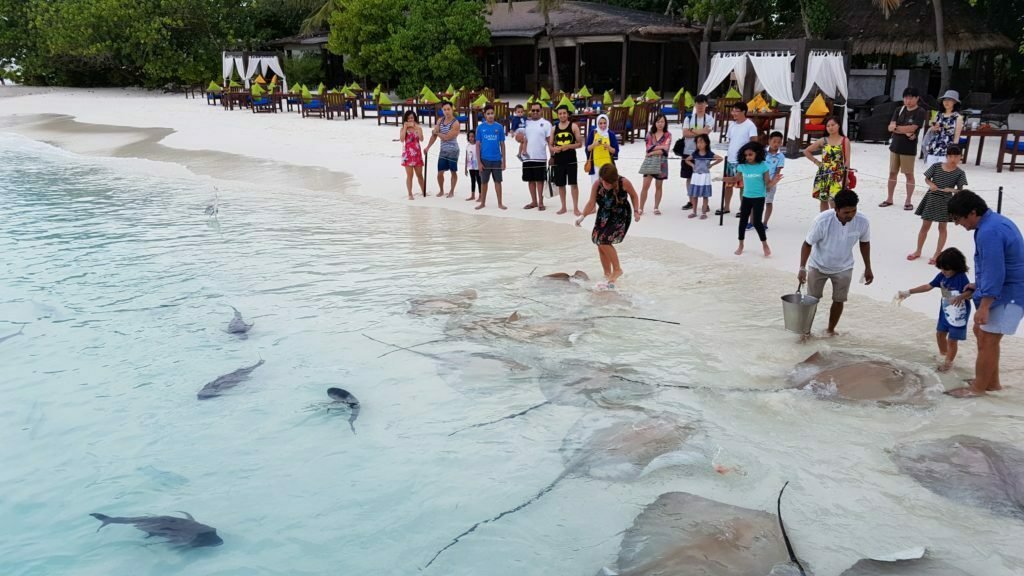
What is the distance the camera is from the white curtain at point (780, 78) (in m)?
16.8

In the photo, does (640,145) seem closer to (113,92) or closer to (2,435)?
(2,435)

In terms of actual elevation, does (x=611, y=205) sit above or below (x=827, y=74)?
below

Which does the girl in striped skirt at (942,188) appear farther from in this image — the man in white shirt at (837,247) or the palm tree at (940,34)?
the palm tree at (940,34)

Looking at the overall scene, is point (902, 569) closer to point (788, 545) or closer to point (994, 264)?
point (788, 545)

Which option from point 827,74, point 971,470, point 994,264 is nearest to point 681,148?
point 994,264

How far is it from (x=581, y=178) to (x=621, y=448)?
30.5 ft

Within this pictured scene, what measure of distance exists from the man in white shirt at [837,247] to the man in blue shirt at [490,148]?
5.98m

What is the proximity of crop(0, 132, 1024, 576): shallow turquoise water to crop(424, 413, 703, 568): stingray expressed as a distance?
0.29ft

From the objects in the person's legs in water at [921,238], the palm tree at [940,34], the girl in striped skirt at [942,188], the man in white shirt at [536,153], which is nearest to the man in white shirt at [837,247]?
the girl in striped skirt at [942,188]

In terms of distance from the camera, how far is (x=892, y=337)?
6734 millimetres

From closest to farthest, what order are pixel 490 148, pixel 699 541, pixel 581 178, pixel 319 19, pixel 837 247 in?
pixel 699 541
pixel 837 247
pixel 490 148
pixel 581 178
pixel 319 19

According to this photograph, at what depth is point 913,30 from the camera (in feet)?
71.3

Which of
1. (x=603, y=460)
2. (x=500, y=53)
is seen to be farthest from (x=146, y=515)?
(x=500, y=53)

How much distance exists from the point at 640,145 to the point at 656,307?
36.9ft
